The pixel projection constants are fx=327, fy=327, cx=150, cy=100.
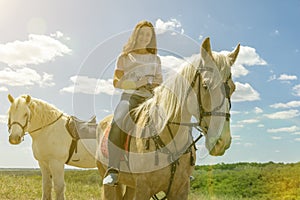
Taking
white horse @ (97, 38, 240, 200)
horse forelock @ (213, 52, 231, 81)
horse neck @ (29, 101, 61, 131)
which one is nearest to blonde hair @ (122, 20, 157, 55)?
white horse @ (97, 38, 240, 200)

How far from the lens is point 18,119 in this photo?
900cm

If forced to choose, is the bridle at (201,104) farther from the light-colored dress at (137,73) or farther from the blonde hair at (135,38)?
the blonde hair at (135,38)

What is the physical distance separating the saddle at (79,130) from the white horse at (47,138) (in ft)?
0.35

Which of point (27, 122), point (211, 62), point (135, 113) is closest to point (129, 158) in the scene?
point (135, 113)

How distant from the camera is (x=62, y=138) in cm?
968

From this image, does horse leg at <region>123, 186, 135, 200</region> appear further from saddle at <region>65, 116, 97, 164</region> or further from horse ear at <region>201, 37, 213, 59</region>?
saddle at <region>65, 116, 97, 164</region>

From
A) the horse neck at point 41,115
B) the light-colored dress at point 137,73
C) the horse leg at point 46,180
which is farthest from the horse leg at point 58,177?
the light-colored dress at point 137,73

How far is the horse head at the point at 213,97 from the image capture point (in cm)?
343

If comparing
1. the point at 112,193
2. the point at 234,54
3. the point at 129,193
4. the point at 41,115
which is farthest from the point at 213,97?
the point at 41,115

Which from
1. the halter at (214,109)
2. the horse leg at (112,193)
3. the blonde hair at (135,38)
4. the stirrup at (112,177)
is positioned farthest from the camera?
the horse leg at (112,193)

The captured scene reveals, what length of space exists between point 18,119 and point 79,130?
1.71 metres

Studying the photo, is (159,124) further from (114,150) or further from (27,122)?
(27,122)

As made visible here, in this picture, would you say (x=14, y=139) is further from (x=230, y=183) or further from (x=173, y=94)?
(x=230, y=183)

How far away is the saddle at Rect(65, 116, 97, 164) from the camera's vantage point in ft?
31.6
